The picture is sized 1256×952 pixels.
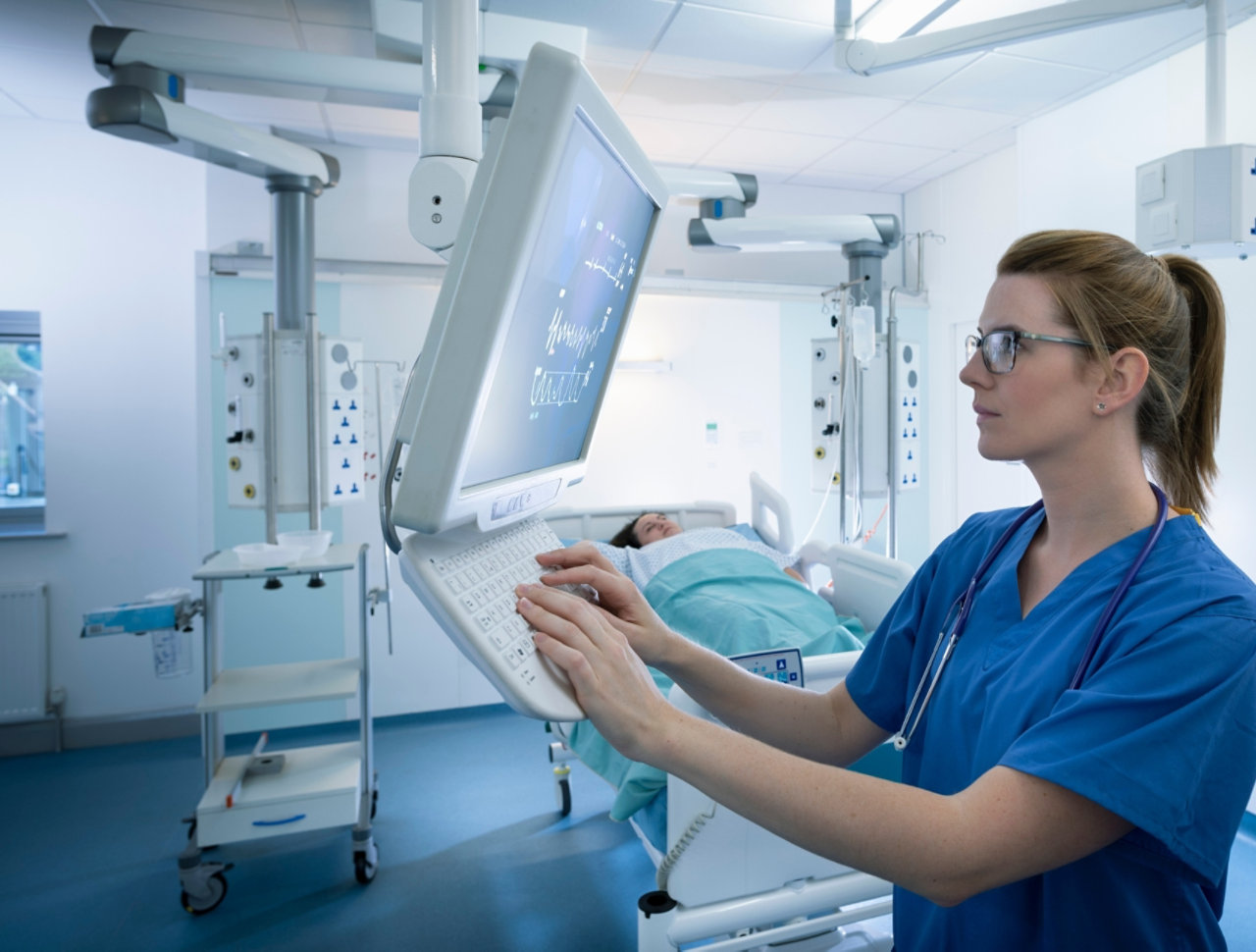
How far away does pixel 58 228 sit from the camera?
351cm

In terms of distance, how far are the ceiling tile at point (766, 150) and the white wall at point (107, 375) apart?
245 cm

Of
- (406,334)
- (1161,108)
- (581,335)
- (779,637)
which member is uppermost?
(1161,108)

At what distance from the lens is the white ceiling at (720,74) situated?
2.60 metres

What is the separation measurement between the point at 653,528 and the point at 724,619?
48.8 inches

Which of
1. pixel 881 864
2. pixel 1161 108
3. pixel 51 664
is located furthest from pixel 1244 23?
pixel 51 664

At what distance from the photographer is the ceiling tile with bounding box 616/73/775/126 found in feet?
10.3

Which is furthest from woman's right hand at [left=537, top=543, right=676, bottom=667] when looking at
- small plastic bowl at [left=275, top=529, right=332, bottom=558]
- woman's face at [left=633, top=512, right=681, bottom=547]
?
woman's face at [left=633, top=512, right=681, bottom=547]

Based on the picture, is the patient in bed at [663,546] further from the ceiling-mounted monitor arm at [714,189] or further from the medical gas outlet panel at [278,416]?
the ceiling-mounted monitor arm at [714,189]

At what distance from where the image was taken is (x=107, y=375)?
3.57m

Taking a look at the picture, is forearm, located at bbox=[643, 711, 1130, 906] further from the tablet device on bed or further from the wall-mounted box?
the wall-mounted box

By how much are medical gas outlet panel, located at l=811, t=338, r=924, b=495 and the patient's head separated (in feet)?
2.00

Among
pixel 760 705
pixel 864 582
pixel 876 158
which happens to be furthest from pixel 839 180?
pixel 760 705

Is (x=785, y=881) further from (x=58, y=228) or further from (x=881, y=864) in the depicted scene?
(x=58, y=228)

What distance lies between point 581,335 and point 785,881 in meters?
1.13
